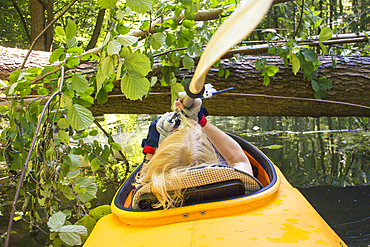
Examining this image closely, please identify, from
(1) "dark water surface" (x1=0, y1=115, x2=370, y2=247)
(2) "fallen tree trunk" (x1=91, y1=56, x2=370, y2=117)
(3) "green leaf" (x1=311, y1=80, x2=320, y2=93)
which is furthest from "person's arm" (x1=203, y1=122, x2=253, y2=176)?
(3) "green leaf" (x1=311, y1=80, x2=320, y2=93)

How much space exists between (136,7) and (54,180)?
2.99 feet

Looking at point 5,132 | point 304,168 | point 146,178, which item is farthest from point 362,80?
point 5,132

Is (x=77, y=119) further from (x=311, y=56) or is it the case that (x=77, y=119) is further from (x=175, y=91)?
(x=311, y=56)

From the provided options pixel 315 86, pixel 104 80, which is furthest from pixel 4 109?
pixel 315 86

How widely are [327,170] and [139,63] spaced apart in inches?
114

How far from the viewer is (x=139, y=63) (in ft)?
2.97

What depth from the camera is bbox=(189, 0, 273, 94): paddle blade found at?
246mm

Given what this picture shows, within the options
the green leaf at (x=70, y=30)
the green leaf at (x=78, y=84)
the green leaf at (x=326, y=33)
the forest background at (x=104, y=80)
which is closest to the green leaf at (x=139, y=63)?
the forest background at (x=104, y=80)

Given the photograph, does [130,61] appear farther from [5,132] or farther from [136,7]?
[5,132]

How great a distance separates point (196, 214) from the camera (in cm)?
113

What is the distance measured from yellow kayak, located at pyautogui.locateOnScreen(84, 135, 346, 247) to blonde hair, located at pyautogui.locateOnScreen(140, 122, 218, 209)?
0.09 meters

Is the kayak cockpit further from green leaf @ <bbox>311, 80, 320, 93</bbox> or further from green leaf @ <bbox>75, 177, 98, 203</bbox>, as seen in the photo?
green leaf @ <bbox>311, 80, 320, 93</bbox>

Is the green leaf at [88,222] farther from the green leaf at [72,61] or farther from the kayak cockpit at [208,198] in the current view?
the green leaf at [72,61]

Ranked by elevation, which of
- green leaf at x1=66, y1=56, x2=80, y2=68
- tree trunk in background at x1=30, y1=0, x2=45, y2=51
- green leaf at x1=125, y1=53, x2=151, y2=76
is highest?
tree trunk in background at x1=30, y1=0, x2=45, y2=51
